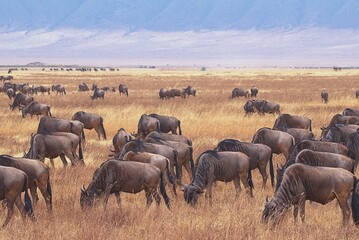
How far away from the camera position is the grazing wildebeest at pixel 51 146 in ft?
44.4

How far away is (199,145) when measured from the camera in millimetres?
18016

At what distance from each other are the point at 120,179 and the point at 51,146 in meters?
4.09

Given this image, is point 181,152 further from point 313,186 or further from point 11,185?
point 11,185

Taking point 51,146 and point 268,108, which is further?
point 268,108

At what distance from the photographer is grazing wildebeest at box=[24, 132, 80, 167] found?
44.4 feet

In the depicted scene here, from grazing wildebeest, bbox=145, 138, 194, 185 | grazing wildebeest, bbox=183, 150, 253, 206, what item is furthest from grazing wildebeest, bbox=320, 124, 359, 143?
grazing wildebeest, bbox=183, 150, 253, 206

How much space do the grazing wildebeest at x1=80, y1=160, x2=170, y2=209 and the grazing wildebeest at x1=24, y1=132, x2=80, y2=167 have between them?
350 centimetres

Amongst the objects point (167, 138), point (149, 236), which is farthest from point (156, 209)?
point (167, 138)

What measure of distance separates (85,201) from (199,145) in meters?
8.02

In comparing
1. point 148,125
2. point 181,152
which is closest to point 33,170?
point 181,152

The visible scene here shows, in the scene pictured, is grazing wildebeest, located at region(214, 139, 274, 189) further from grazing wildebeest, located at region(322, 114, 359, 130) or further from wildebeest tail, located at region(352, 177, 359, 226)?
grazing wildebeest, located at region(322, 114, 359, 130)

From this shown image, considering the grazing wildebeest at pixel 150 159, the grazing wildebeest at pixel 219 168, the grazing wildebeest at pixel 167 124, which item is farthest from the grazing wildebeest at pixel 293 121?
the grazing wildebeest at pixel 150 159

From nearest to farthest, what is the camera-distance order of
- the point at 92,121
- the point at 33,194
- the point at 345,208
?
1. the point at 345,208
2. the point at 33,194
3. the point at 92,121

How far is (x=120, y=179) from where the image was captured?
10.2m
